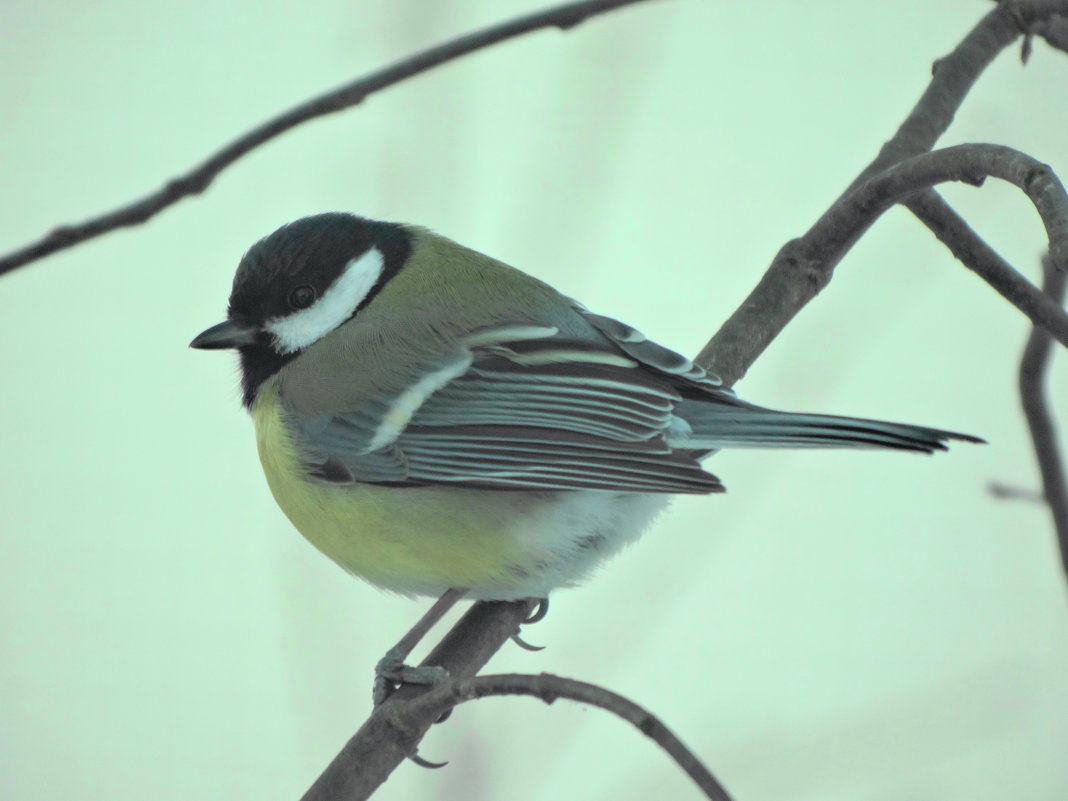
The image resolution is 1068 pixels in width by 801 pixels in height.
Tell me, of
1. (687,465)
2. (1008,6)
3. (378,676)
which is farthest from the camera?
(1008,6)

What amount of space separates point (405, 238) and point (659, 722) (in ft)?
5.42

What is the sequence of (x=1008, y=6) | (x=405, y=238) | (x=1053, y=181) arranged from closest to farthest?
(x=1053, y=181) → (x=1008, y=6) → (x=405, y=238)

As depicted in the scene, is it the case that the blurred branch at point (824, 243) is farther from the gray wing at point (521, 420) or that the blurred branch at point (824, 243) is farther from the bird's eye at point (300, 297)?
the bird's eye at point (300, 297)

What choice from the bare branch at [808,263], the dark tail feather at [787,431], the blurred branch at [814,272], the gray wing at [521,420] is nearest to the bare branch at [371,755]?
the blurred branch at [814,272]

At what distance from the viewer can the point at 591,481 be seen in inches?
71.2

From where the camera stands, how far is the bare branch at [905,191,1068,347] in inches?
60.0

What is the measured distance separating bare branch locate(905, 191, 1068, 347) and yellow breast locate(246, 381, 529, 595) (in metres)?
0.77

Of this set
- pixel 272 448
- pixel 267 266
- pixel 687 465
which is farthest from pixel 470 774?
pixel 267 266

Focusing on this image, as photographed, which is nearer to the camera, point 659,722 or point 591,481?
point 659,722

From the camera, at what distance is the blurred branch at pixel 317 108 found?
142 centimetres

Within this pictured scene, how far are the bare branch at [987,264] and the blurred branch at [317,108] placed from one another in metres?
0.59

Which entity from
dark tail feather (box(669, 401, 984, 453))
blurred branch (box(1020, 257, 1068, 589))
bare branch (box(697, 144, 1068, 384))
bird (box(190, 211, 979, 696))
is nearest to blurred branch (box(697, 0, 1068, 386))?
bare branch (box(697, 144, 1068, 384))

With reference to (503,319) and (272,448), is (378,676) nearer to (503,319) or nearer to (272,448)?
(272,448)

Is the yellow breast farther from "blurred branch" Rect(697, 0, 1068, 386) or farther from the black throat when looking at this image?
"blurred branch" Rect(697, 0, 1068, 386)
